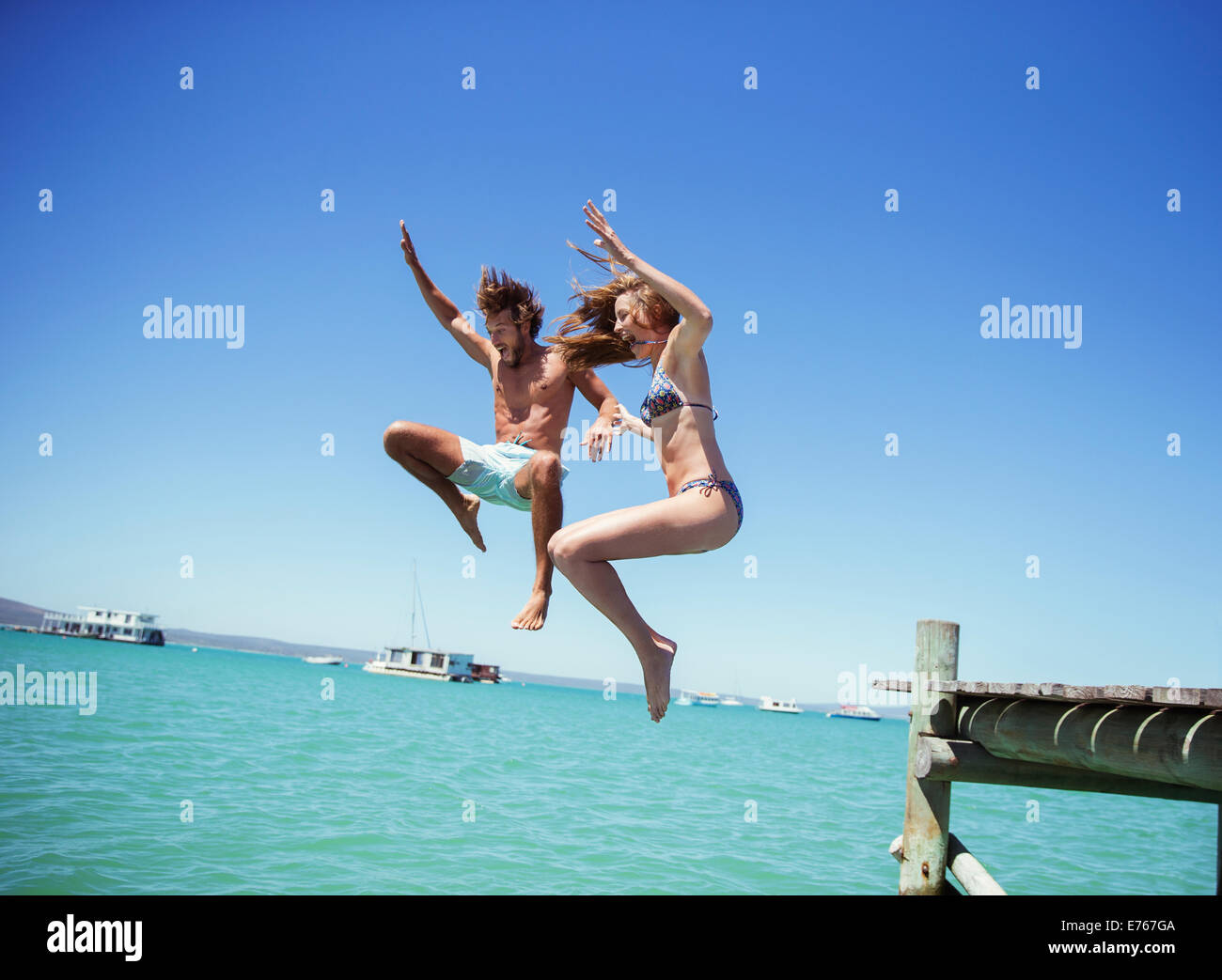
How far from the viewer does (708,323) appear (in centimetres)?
426

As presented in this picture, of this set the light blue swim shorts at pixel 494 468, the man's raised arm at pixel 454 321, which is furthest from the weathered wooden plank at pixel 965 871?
the man's raised arm at pixel 454 321

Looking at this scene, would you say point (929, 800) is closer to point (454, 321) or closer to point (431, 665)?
point (454, 321)

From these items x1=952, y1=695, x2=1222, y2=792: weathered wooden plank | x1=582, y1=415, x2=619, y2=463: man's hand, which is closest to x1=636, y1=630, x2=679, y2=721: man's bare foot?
x1=582, y1=415, x2=619, y2=463: man's hand

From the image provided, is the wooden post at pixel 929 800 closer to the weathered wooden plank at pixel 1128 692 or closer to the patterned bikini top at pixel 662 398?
the weathered wooden plank at pixel 1128 692

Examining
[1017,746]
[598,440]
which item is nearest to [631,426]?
[598,440]

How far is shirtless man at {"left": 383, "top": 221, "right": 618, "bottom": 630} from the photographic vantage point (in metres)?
5.37

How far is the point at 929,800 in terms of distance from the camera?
8.77 meters

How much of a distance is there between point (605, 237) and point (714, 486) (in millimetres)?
1230

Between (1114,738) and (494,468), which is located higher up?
(494,468)

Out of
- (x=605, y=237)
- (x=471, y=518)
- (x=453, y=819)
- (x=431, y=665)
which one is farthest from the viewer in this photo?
(x=431, y=665)

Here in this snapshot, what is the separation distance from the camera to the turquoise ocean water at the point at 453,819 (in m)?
16.9

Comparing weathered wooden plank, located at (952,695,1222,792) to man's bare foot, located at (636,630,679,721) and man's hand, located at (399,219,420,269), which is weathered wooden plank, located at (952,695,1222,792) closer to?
man's bare foot, located at (636,630,679,721)
